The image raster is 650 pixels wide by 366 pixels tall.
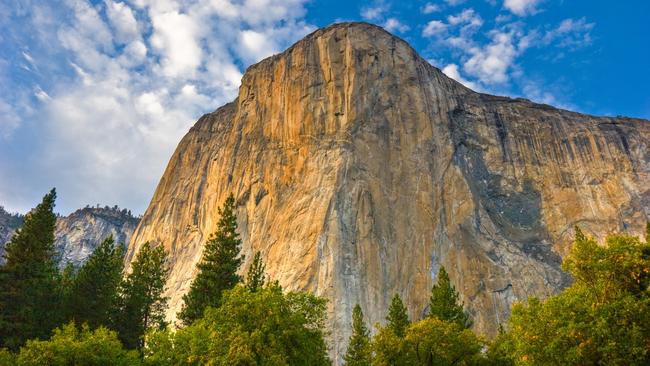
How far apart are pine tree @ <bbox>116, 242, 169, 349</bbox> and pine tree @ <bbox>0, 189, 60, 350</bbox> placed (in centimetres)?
454

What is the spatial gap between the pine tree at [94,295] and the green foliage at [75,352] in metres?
9.24

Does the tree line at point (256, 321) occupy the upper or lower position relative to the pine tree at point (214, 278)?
lower

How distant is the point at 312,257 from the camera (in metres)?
57.0

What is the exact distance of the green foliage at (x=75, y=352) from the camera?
24.1m

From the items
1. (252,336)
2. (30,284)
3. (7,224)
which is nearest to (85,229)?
(7,224)

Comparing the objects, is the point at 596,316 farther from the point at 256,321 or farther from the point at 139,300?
the point at 139,300

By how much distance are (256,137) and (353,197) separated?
834 inches

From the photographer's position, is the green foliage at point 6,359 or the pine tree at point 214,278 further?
the pine tree at point 214,278

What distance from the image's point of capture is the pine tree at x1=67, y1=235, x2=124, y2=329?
35969 mm

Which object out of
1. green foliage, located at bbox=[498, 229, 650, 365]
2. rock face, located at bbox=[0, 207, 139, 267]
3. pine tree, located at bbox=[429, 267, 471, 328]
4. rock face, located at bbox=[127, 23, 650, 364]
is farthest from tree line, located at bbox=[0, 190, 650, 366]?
rock face, located at bbox=[0, 207, 139, 267]

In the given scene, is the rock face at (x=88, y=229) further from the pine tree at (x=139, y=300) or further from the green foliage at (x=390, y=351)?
the green foliage at (x=390, y=351)

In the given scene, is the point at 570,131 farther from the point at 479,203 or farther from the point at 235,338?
the point at 235,338

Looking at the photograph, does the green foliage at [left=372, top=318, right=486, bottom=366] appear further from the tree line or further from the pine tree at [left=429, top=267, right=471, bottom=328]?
the pine tree at [left=429, top=267, right=471, bottom=328]

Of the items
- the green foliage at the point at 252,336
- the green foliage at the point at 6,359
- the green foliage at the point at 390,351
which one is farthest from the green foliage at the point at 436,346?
the green foliage at the point at 6,359
